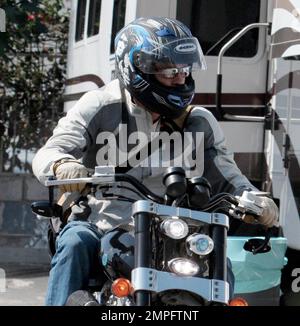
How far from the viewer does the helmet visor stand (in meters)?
3.77

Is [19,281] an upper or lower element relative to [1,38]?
lower

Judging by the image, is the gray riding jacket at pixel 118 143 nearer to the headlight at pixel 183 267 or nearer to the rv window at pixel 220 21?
the headlight at pixel 183 267

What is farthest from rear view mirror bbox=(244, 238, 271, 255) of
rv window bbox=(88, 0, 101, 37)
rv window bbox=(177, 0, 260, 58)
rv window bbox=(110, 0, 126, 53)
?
rv window bbox=(88, 0, 101, 37)

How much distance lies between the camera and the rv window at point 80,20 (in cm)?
911

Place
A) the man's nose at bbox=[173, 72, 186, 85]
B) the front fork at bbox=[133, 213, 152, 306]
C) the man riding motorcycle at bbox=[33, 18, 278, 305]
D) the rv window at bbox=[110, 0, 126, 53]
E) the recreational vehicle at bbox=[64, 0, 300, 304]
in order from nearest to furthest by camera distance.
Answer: the front fork at bbox=[133, 213, 152, 306] < the man riding motorcycle at bbox=[33, 18, 278, 305] < the man's nose at bbox=[173, 72, 186, 85] < the recreational vehicle at bbox=[64, 0, 300, 304] < the rv window at bbox=[110, 0, 126, 53]

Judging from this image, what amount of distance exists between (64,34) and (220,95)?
193 inches

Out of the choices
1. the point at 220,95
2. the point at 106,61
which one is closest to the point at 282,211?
the point at 220,95

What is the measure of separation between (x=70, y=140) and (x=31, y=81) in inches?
279

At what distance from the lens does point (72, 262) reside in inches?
133

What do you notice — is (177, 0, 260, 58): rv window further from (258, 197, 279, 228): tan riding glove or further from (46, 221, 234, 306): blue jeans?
(46, 221, 234, 306): blue jeans

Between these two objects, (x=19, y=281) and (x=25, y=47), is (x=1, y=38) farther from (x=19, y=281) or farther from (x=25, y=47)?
(x=19, y=281)

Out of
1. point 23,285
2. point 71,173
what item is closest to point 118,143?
point 71,173

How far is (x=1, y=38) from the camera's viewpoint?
9.41 m

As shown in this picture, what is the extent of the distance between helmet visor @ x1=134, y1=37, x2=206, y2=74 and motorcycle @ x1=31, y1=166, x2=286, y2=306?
69 cm
